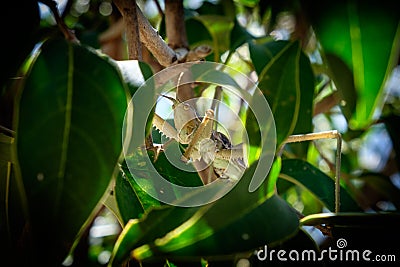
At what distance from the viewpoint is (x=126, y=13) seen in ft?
1.95

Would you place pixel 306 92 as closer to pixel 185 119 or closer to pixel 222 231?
pixel 185 119

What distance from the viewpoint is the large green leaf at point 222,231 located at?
42 cm

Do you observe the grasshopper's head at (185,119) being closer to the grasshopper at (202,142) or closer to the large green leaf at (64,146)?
the grasshopper at (202,142)

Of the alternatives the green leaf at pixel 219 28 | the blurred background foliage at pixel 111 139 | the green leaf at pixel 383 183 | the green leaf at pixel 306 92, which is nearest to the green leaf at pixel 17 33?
the blurred background foliage at pixel 111 139

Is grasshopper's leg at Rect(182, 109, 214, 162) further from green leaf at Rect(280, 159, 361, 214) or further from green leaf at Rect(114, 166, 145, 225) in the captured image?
green leaf at Rect(280, 159, 361, 214)

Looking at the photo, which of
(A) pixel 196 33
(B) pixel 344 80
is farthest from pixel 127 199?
(A) pixel 196 33

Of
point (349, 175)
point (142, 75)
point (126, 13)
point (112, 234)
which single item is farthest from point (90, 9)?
point (142, 75)

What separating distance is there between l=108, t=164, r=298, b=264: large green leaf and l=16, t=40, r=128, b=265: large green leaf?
8 centimetres

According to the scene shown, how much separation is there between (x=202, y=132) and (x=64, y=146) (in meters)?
0.25

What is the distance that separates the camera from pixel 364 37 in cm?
37

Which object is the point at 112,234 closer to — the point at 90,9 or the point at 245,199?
the point at 90,9

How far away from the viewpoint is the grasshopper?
63 cm

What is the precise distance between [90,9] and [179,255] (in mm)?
1169

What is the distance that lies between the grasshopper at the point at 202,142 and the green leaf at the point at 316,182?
164 millimetres
